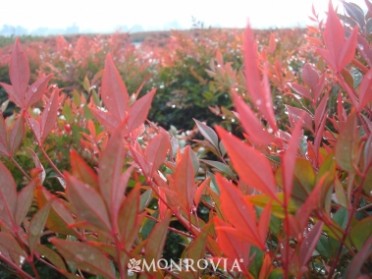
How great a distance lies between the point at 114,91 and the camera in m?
0.79

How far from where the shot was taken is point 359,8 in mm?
1264

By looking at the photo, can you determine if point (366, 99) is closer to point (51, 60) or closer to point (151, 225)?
point (151, 225)

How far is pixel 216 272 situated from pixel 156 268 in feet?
0.73

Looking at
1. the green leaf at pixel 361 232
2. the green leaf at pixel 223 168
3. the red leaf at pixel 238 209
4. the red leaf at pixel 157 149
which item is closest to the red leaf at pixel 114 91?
the red leaf at pixel 157 149

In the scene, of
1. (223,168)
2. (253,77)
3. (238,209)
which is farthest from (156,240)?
(223,168)

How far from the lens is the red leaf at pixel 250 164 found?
0.57m

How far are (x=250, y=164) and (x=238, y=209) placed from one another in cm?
8

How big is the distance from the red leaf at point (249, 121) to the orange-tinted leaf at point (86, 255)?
0.87 feet

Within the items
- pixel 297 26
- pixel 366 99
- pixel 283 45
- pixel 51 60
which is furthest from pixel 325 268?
pixel 297 26

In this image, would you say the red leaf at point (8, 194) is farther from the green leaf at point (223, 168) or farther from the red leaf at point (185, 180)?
the green leaf at point (223, 168)

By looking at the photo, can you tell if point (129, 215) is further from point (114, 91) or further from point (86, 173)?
point (114, 91)

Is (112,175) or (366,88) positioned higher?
(366,88)

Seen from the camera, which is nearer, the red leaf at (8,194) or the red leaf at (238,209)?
the red leaf at (238,209)

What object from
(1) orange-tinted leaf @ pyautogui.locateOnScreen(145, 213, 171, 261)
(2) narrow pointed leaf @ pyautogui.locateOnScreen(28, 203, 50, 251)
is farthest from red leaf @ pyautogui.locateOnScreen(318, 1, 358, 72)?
(2) narrow pointed leaf @ pyautogui.locateOnScreen(28, 203, 50, 251)
